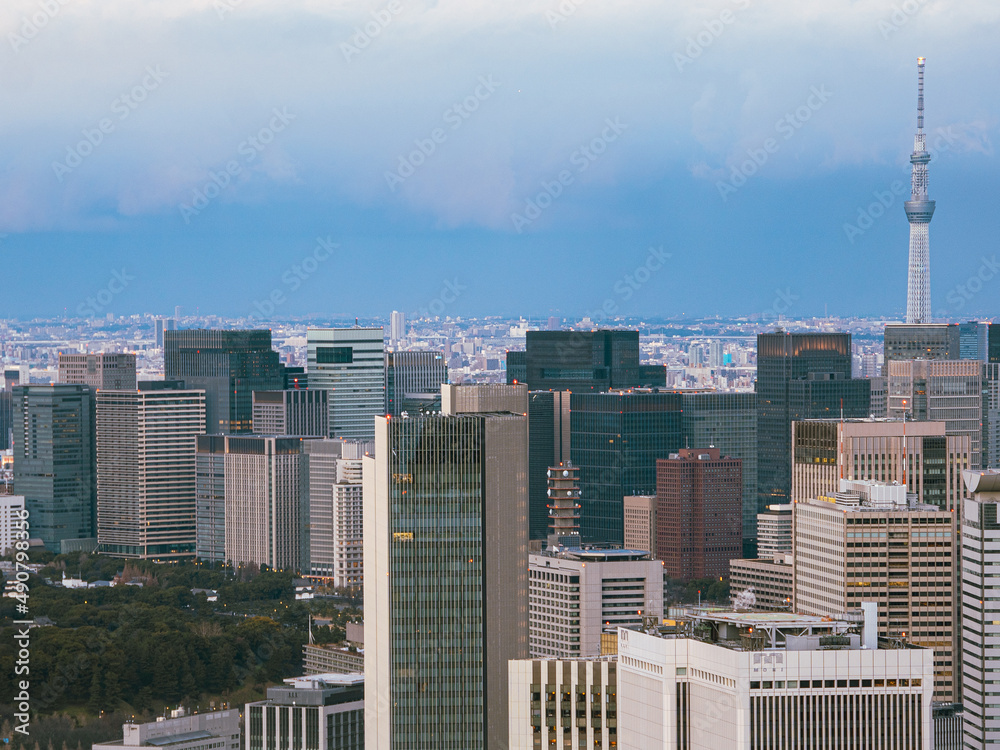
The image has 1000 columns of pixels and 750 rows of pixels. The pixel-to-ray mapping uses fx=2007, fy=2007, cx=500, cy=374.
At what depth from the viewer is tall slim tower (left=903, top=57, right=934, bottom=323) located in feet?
534

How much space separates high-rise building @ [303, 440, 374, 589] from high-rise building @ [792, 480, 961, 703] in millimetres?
52018

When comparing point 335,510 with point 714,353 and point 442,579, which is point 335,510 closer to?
point 714,353

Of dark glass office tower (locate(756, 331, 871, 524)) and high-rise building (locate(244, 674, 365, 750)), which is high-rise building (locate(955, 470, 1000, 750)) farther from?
dark glass office tower (locate(756, 331, 871, 524))

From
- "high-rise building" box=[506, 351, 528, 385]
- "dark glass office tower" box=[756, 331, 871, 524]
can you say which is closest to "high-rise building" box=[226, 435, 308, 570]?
"high-rise building" box=[506, 351, 528, 385]

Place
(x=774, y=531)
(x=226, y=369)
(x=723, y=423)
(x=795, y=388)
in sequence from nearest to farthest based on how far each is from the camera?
(x=774, y=531), (x=723, y=423), (x=795, y=388), (x=226, y=369)

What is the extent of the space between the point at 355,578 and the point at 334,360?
37907 mm

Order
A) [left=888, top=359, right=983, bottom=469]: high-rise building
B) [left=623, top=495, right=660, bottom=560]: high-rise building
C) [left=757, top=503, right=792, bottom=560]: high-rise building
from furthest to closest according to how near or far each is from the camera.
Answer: [left=623, top=495, right=660, bottom=560]: high-rise building, [left=888, top=359, right=983, bottom=469]: high-rise building, [left=757, top=503, right=792, bottom=560]: high-rise building

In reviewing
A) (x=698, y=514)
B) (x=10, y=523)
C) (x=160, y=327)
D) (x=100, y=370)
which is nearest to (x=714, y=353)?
(x=160, y=327)

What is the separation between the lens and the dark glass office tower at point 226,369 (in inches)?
5925

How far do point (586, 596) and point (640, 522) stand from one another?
48607mm

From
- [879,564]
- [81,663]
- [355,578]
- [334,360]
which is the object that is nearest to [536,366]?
[334,360]

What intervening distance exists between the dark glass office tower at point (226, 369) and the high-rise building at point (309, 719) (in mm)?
85438

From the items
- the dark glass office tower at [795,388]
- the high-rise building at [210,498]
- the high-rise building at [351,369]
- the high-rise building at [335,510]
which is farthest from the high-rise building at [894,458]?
the high-rise building at [351,369]

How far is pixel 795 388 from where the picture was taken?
139000 mm
